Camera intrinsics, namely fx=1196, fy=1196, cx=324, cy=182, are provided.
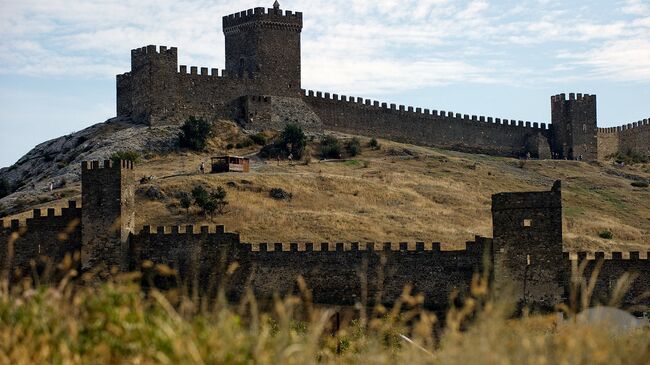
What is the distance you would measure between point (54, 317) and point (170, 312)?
1.88 meters

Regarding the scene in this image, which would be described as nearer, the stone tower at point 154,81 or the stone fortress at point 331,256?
the stone fortress at point 331,256

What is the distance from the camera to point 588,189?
75000 mm

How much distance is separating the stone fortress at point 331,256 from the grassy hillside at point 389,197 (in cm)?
870

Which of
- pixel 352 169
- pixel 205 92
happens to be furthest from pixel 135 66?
pixel 352 169

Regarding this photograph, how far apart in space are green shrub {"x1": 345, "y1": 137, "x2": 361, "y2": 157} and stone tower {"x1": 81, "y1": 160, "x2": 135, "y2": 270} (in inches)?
1301

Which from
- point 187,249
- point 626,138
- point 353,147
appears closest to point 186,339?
point 187,249

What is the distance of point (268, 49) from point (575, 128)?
26.5 metres

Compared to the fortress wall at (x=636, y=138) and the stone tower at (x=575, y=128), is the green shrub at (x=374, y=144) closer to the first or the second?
the stone tower at (x=575, y=128)

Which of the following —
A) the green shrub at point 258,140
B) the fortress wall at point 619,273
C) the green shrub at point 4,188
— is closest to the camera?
the fortress wall at point 619,273

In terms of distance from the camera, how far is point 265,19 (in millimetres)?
76625

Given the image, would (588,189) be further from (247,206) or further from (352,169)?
(247,206)

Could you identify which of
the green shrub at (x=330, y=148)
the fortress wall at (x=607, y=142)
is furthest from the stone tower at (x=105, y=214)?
the fortress wall at (x=607, y=142)

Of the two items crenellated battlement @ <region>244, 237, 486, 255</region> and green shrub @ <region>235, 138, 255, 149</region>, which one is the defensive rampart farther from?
crenellated battlement @ <region>244, 237, 486, 255</region>

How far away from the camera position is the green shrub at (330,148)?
74.2 metres
